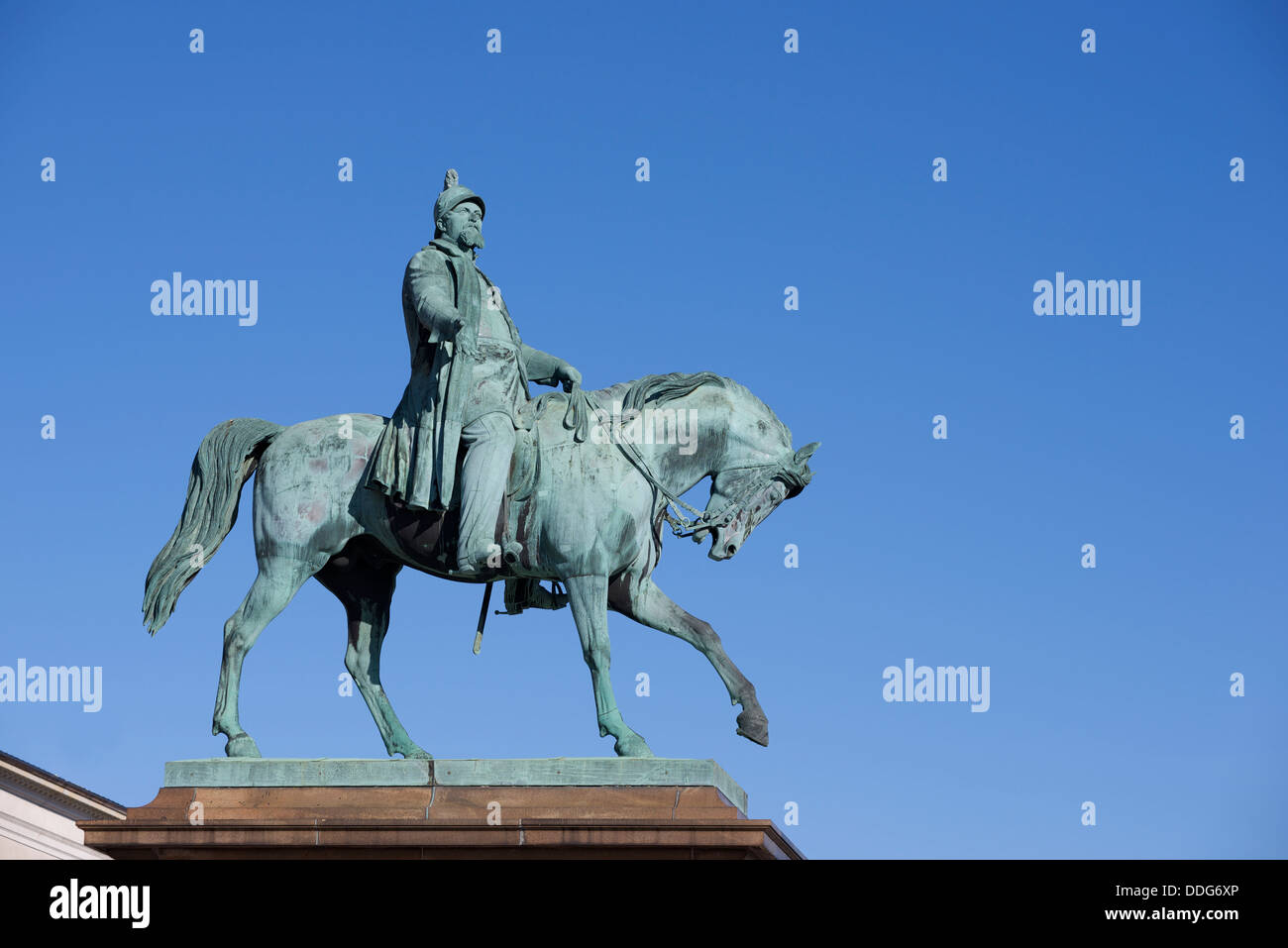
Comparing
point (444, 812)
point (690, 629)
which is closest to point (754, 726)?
point (690, 629)

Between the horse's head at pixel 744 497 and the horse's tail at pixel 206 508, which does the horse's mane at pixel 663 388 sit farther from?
the horse's tail at pixel 206 508

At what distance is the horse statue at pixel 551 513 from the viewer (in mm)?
15430

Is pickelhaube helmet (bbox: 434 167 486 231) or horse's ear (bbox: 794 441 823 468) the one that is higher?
pickelhaube helmet (bbox: 434 167 486 231)

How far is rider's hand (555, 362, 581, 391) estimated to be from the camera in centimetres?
1619

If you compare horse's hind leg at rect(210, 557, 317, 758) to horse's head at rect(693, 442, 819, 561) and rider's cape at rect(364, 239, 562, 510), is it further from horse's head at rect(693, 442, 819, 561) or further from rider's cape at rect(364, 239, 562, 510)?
horse's head at rect(693, 442, 819, 561)

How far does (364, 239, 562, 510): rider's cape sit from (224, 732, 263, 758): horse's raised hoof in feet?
7.33

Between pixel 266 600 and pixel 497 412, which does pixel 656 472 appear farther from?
pixel 266 600

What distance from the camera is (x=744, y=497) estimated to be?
1578 centimetres

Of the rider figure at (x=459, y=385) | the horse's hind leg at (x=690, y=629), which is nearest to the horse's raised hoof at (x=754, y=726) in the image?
the horse's hind leg at (x=690, y=629)

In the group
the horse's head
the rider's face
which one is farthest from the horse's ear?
the rider's face

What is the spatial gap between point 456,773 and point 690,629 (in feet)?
7.22

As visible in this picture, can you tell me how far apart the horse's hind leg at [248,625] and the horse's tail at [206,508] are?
0.53 meters
